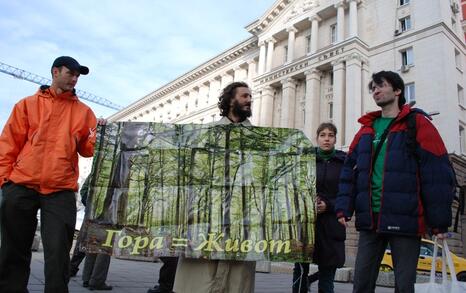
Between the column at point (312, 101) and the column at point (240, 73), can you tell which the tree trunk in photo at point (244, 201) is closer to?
the column at point (312, 101)

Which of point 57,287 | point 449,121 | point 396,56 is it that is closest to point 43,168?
point 57,287

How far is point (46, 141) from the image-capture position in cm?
354

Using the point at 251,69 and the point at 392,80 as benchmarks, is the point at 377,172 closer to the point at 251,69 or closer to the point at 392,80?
the point at 392,80

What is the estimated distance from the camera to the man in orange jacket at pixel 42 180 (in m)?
3.37

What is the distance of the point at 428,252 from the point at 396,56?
17.2 meters

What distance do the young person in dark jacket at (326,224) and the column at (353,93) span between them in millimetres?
24187

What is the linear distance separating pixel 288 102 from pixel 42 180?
3126 cm

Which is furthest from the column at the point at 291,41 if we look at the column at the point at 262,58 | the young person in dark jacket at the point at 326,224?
the young person in dark jacket at the point at 326,224

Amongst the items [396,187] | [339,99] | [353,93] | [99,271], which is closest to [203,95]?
[339,99]

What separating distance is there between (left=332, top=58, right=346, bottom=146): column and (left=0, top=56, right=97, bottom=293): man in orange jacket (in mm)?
26473

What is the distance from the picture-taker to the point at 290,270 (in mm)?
12758

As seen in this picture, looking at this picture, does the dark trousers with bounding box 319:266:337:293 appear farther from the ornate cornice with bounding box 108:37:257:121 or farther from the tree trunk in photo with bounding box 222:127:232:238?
the ornate cornice with bounding box 108:37:257:121

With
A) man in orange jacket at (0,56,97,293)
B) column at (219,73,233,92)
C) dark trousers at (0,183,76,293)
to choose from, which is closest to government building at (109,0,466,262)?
column at (219,73,233,92)

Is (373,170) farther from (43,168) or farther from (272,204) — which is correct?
(43,168)
